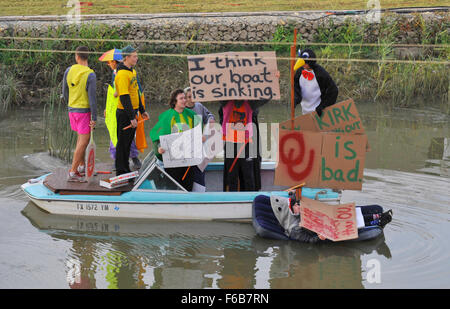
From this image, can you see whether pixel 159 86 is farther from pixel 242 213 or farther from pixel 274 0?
pixel 242 213

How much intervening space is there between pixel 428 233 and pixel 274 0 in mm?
14613

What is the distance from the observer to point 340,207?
26.5ft

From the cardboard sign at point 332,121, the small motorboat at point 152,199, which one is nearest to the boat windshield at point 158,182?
the small motorboat at point 152,199

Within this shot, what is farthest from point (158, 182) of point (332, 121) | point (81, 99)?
point (332, 121)

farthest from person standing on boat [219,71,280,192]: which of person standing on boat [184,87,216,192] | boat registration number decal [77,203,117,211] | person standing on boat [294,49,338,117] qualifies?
boat registration number decal [77,203,117,211]

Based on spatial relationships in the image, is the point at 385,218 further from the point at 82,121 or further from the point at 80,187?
the point at 82,121

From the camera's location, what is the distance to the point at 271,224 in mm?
8375

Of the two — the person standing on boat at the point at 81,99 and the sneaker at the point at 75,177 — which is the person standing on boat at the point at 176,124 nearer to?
the person standing on boat at the point at 81,99

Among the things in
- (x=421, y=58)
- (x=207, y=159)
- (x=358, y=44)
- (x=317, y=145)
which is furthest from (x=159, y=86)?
(x=317, y=145)

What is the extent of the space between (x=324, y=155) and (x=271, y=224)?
1.06 m

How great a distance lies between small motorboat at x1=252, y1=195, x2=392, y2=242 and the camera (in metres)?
8.23

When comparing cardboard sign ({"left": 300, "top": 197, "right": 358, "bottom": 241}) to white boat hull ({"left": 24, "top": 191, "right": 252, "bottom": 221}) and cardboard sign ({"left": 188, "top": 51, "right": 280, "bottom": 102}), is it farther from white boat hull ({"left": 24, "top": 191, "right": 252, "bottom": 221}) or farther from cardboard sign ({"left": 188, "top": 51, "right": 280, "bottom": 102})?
cardboard sign ({"left": 188, "top": 51, "right": 280, "bottom": 102})
